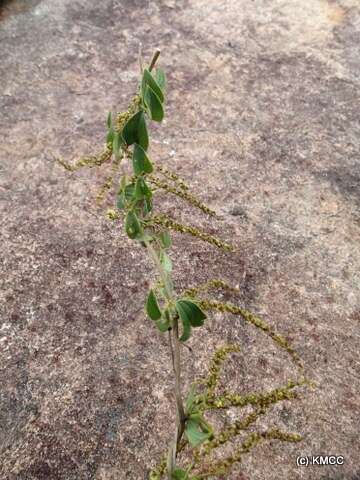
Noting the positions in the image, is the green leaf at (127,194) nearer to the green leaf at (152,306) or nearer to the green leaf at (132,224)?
the green leaf at (132,224)

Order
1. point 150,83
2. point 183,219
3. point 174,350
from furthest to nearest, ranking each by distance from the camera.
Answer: point 183,219 → point 174,350 → point 150,83

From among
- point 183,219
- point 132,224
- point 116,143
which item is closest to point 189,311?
point 132,224

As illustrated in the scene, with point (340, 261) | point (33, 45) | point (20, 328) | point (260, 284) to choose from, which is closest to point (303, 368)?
point (260, 284)

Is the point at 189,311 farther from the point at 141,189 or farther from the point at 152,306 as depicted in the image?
the point at 141,189

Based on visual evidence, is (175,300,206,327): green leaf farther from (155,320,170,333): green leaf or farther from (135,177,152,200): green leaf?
(135,177,152,200): green leaf

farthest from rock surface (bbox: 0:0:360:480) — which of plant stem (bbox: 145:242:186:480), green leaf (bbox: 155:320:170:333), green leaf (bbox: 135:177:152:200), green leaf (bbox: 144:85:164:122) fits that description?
green leaf (bbox: 144:85:164:122)

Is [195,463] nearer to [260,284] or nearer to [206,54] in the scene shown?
[260,284]

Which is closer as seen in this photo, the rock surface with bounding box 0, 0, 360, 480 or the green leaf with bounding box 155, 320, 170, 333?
the green leaf with bounding box 155, 320, 170, 333
